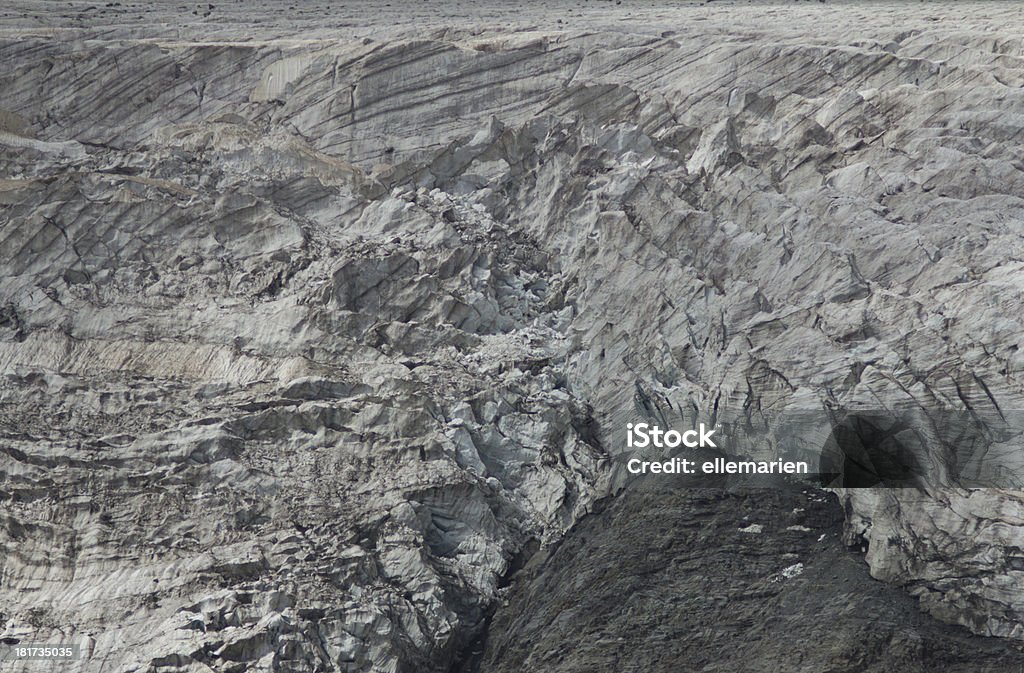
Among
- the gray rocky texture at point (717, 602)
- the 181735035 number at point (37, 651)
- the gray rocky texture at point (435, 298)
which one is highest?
the gray rocky texture at point (435, 298)

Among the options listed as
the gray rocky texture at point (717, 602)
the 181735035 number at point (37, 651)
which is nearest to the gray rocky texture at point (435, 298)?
the 181735035 number at point (37, 651)

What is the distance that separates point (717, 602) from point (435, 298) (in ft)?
35.6

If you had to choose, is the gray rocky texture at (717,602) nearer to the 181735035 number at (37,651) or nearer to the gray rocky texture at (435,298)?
A: the gray rocky texture at (435,298)

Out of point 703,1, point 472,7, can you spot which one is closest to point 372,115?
point 472,7

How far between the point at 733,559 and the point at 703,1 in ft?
98.5

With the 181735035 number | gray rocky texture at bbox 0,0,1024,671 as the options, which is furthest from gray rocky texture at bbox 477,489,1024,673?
the 181735035 number

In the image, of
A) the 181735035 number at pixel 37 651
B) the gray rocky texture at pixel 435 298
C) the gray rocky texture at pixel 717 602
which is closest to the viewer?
the gray rocky texture at pixel 717 602

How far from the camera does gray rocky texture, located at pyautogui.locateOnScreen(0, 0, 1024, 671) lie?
1344 inches

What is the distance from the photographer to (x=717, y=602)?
110 feet

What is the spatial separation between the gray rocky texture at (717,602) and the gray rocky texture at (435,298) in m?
0.85

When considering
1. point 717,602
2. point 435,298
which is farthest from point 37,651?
point 717,602

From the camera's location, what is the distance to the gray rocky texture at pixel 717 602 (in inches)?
1251

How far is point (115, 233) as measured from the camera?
137 feet

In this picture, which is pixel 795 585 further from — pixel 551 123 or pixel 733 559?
pixel 551 123
